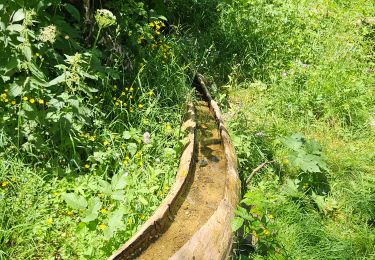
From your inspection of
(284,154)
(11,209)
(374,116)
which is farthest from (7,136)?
(374,116)

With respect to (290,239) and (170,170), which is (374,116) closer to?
(290,239)

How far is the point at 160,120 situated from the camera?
4102 mm

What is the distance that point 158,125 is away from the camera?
12.9ft

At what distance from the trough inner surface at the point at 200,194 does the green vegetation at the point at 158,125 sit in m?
0.21

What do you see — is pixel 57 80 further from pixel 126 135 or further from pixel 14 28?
pixel 126 135

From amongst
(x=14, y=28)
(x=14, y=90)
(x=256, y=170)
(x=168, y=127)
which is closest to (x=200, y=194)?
(x=256, y=170)

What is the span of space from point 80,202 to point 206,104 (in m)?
2.48

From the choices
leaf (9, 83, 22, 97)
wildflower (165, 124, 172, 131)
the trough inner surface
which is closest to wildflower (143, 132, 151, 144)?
wildflower (165, 124, 172, 131)

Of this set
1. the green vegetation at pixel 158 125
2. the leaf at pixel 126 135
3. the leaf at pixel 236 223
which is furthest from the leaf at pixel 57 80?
the leaf at pixel 236 223

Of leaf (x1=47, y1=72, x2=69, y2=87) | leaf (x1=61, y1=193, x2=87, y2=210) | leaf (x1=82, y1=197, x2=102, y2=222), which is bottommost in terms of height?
leaf (x1=82, y1=197, x2=102, y2=222)

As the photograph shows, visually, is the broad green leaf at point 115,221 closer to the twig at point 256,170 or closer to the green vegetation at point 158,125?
the green vegetation at point 158,125

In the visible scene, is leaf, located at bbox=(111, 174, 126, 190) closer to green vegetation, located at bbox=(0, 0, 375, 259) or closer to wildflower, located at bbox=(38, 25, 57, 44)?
green vegetation, located at bbox=(0, 0, 375, 259)

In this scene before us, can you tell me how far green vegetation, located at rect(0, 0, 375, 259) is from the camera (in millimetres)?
2945

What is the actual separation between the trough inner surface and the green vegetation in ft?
0.68
